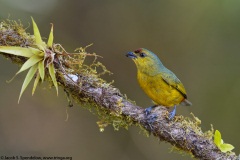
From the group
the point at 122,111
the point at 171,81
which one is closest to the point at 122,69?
the point at 171,81

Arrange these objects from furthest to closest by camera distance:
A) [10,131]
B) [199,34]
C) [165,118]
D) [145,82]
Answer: [199,34], [10,131], [145,82], [165,118]

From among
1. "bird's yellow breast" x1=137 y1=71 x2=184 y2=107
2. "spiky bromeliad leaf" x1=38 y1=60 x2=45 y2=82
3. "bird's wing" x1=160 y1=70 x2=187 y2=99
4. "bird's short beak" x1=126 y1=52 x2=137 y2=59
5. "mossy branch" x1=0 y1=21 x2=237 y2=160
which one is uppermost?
"bird's short beak" x1=126 y1=52 x2=137 y2=59

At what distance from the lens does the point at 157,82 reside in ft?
14.5

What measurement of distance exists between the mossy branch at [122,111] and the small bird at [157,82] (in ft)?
3.16

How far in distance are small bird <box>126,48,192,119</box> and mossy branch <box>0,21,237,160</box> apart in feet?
3.16

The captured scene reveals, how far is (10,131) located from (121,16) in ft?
9.38

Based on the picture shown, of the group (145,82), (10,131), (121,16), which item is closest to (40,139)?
(10,131)

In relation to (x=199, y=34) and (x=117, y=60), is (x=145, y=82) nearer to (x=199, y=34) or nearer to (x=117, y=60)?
(x=117, y=60)

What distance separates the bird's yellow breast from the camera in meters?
4.33

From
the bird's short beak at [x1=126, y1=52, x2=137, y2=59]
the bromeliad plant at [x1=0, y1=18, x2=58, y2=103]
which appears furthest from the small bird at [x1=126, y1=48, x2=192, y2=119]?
the bromeliad plant at [x1=0, y1=18, x2=58, y2=103]

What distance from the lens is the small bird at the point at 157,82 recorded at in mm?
4352

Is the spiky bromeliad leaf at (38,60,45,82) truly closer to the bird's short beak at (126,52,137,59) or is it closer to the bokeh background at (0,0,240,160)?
the bird's short beak at (126,52,137,59)

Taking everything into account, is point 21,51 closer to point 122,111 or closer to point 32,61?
point 32,61

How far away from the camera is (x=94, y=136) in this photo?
7.89 m
